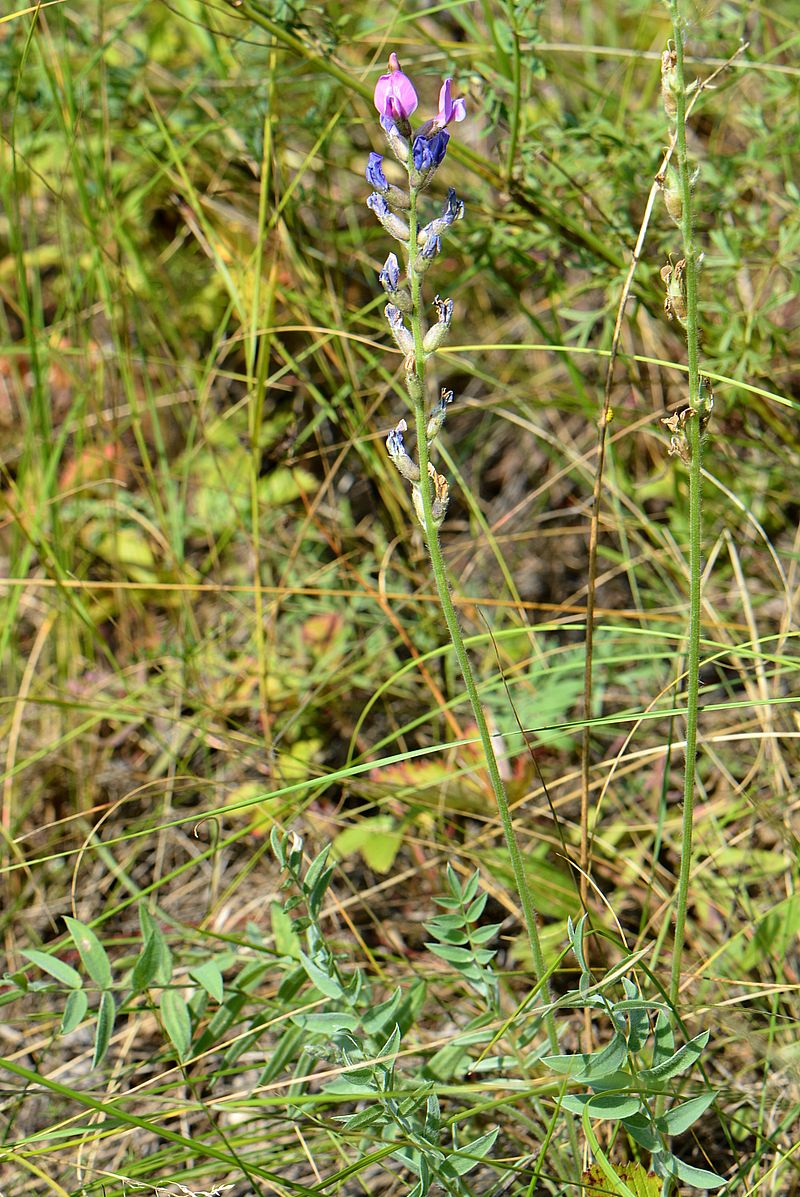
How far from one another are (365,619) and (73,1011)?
3.65 feet

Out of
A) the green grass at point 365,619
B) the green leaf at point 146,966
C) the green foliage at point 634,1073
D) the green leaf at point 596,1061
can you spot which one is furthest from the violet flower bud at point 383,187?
the green leaf at point 146,966

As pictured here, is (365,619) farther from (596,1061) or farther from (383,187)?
(383,187)

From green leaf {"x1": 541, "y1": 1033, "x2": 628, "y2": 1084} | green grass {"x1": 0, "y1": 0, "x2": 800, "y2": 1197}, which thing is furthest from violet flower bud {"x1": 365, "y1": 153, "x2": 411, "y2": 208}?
green leaf {"x1": 541, "y1": 1033, "x2": 628, "y2": 1084}

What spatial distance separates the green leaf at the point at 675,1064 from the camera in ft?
3.80

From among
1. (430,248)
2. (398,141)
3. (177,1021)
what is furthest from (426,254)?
(177,1021)

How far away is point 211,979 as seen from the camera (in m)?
1.43

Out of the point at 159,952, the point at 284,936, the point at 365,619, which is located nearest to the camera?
the point at 159,952

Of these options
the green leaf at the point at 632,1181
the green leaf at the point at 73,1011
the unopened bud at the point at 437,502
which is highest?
the unopened bud at the point at 437,502

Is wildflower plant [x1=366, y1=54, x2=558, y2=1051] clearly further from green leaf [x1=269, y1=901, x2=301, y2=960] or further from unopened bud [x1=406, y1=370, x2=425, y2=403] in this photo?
green leaf [x1=269, y1=901, x2=301, y2=960]

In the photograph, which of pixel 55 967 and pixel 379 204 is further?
pixel 55 967

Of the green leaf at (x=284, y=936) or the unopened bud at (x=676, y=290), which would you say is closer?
the unopened bud at (x=676, y=290)

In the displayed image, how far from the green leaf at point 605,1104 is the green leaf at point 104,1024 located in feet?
1.91

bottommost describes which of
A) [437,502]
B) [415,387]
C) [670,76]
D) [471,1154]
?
[471,1154]

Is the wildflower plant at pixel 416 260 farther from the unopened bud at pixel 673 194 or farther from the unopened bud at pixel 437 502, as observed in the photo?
the unopened bud at pixel 673 194
